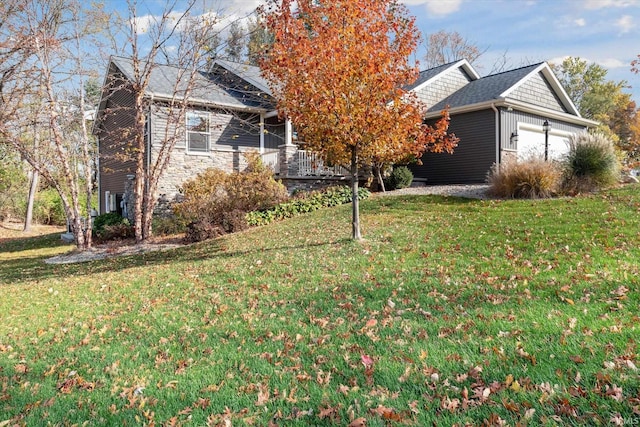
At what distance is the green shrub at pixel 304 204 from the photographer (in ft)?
40.5

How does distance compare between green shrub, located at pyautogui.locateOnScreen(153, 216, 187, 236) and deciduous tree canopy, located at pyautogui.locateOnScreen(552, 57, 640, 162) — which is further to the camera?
deciduous tree canopy, located at pyautogui.locateOnScreen(552, 57, 640, 162)

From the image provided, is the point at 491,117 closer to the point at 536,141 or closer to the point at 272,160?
the point at 536,141

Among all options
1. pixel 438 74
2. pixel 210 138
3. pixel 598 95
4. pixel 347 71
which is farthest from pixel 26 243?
pixel 598 95

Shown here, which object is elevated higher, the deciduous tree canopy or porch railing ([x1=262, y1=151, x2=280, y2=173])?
the deciduous tree canopy

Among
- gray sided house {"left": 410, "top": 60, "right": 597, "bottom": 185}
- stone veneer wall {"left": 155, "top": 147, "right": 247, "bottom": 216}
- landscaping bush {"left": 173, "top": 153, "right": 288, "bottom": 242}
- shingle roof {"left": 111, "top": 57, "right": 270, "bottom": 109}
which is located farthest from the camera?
gray sided house {"left": 410, "top": 60, "right": 597, "bottom": 185}

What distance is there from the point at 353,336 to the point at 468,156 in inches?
561

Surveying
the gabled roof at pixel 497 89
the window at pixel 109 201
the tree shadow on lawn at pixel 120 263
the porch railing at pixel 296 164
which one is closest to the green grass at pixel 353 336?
the tree shadow on lawn at pixel 120 263

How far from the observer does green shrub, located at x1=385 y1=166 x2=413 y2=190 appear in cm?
1543

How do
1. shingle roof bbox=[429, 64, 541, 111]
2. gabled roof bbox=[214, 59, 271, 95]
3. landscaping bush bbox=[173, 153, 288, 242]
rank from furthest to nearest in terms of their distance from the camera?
gabled roof bbox=[214, 59, 271, 95]
shingle roof bbox=[429, 64, 541, 111]
landscaping bush bbox=[173, 153, 288, 242]

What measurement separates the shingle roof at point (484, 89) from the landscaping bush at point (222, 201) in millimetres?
8594

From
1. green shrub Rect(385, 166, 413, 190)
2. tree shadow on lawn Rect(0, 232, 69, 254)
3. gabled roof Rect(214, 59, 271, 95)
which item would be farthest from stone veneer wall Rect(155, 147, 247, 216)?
green shrub Rect(385, 166, 413, 190)

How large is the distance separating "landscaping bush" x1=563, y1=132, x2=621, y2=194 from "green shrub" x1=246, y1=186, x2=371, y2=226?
233 inches

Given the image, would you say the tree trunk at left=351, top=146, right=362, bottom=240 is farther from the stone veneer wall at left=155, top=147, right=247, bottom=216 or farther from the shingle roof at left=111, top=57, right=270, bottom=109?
the stone veneer wall at left=155, top=147, right=247, bottom=216

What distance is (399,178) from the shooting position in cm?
1543
